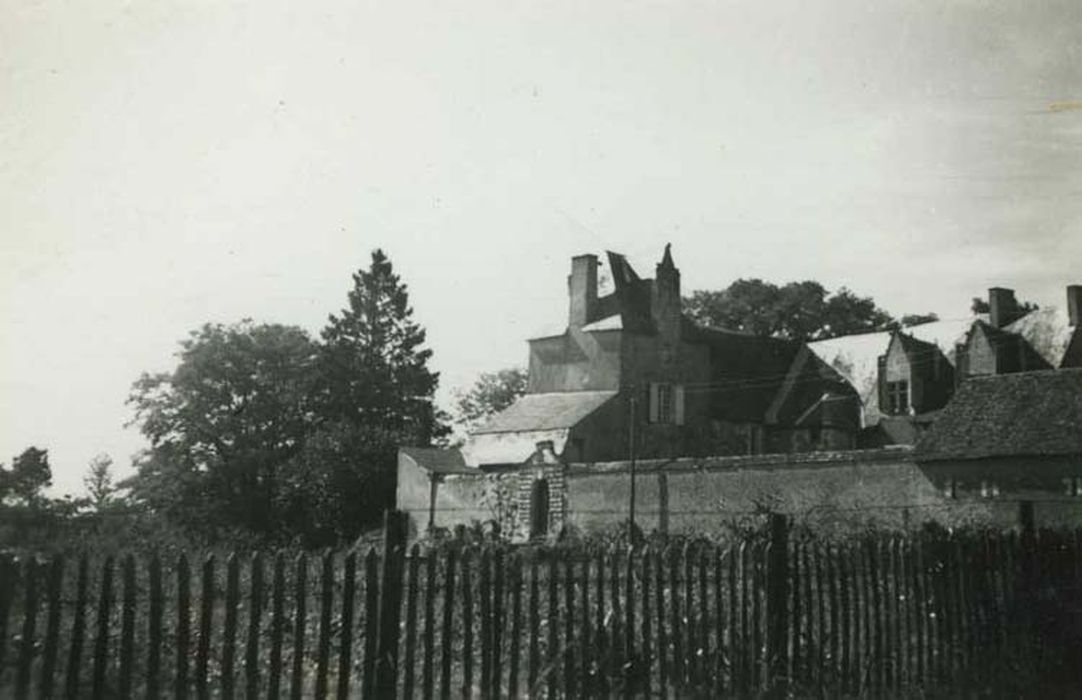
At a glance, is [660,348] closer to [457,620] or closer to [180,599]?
[457,620]

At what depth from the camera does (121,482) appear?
178ft

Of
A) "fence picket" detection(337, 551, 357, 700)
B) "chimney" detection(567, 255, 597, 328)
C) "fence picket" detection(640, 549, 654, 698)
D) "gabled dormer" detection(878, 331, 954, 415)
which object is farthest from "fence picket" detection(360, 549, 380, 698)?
"gabled dormer" detection(878, 331, 954, 415)

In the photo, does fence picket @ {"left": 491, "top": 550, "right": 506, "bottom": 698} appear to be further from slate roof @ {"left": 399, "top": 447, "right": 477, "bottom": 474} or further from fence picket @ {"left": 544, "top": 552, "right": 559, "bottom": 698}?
slate roof @ {"left": 399, "top": 447, "right": 477, "bottom": 474}

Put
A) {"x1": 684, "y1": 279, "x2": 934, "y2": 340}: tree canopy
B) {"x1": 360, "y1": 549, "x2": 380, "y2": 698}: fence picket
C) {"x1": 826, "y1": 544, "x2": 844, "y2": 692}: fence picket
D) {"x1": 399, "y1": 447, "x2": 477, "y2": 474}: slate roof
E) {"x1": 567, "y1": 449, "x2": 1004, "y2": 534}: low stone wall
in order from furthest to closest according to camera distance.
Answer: {"x1": 684, "y1": 279, "x2": 934, "y2": 340}: tree canopy, {"x1": 399, "y1": 447, "x2": 477, "y2": 474}: slate roof, {"x1": 567, "y1": 449, "x2": 1004, "y2": 534}: low stone wall, {"x1": 826, "y1": 544, "x2": 844, "y2": 692}: fence picket, {"x1": 360, "y1": 549, "x2": 380, "y2": 698}: fence picket

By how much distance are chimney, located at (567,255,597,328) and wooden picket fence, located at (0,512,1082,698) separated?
110 ft

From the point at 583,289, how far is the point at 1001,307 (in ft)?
68.6

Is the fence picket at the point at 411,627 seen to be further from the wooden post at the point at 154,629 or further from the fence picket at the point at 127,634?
the fence picket at the point at 127,634

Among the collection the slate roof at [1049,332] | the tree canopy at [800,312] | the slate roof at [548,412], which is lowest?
the slate roof at [548,412]

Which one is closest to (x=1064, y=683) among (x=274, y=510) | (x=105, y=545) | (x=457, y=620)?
(x=457, y=620)

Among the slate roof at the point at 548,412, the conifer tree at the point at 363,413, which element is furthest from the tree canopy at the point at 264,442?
the slate roof at the point at 548,412

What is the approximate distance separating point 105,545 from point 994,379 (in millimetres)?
28560

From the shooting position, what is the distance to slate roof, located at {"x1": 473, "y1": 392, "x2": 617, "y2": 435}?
130 feet

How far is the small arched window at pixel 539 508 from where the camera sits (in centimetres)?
3531

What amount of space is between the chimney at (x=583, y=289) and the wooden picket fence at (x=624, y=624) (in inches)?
1316
